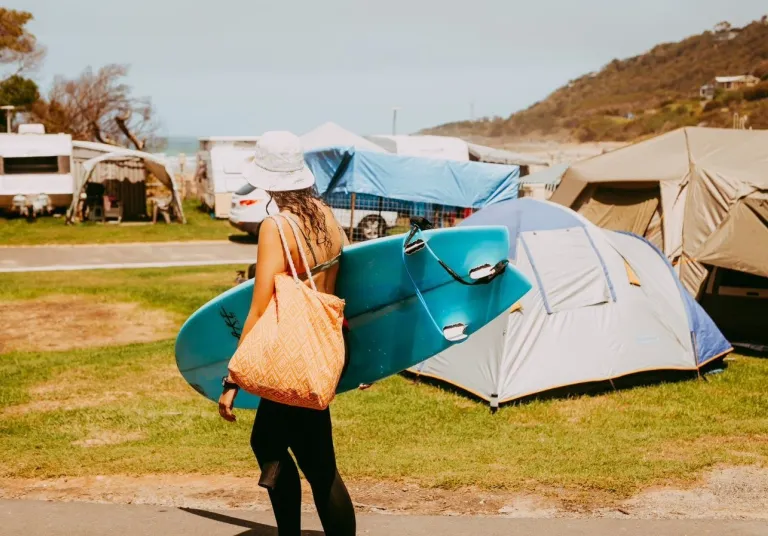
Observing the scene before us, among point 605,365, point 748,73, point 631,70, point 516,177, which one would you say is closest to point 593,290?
point 605,365

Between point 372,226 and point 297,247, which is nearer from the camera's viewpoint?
point 297,247

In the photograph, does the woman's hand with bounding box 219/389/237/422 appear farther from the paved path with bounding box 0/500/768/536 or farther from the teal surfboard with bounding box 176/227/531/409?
the paved path with bounding box 0/500/768/536

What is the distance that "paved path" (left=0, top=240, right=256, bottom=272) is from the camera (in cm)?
1670

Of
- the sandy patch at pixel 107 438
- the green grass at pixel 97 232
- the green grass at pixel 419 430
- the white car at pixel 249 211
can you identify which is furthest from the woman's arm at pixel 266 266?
the green grass at pixel 97 232

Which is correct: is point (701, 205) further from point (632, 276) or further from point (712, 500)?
point (712, 500)

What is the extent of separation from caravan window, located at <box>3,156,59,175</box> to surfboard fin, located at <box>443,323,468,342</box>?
21774 millimetres

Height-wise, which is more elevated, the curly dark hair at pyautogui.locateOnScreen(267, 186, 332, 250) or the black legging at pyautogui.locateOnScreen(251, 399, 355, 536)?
the curly dark hair at pyautogui.locateOnScreen(267, 186, 332, 250)

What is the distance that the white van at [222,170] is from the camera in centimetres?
2556

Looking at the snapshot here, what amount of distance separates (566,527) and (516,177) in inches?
443

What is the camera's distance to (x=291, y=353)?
3162 mm

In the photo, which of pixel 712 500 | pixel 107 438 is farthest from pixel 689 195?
pixel 107 438

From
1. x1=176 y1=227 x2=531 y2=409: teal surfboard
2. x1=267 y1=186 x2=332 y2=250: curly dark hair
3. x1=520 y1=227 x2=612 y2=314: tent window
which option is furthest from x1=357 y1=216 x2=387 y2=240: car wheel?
x1=267 y1=186 x2=332 y2=250: curly dark hair

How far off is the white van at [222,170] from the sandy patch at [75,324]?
12584mm

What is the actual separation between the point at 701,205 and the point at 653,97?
260ft
